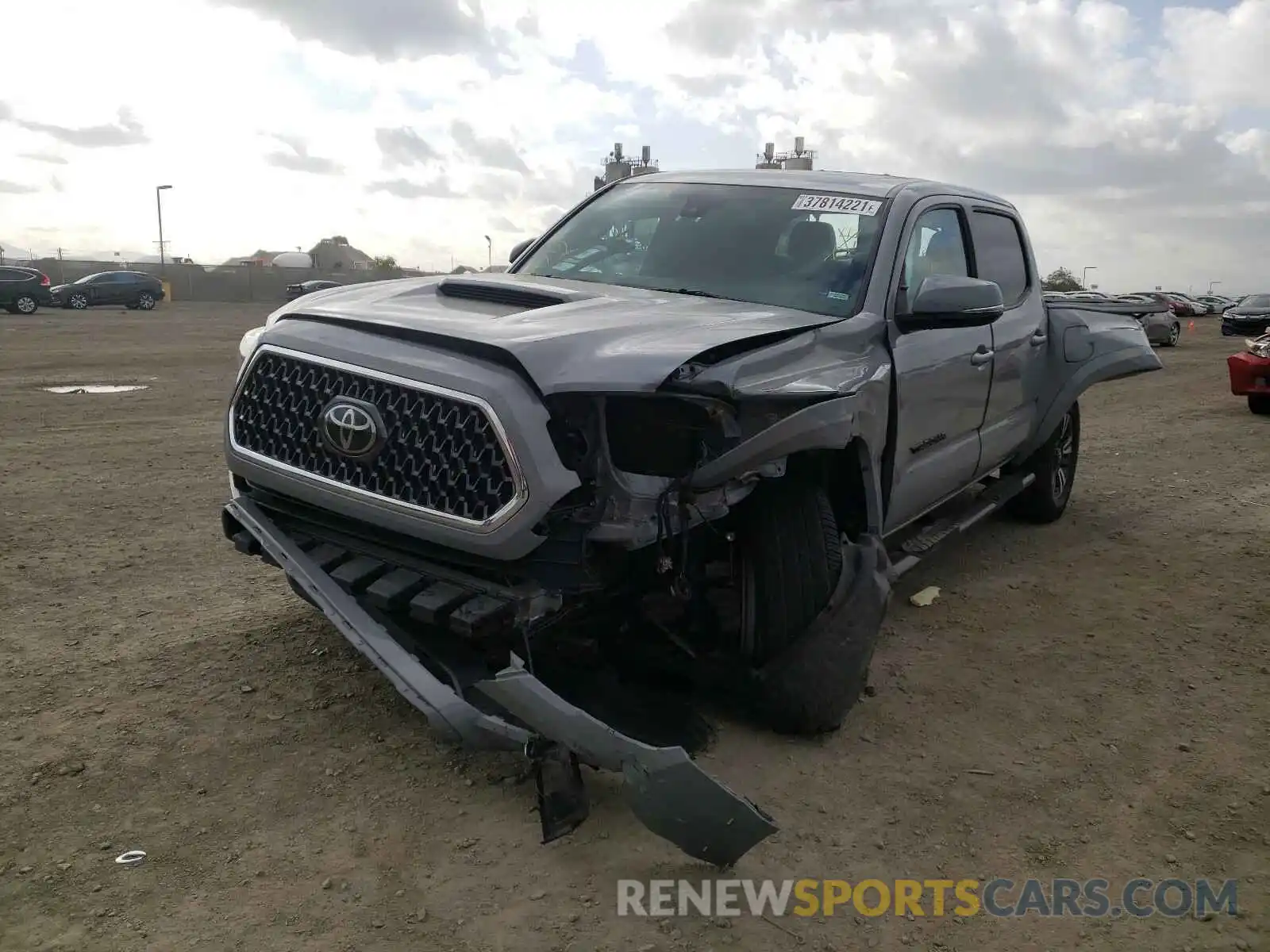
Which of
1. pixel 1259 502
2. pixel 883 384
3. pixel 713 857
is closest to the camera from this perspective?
pixel 713 857

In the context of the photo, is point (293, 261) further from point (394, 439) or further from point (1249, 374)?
point (394, 439)

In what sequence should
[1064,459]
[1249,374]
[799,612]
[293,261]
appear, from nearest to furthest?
[799,612] < [1064,459] < [1249,374] < [293,261]

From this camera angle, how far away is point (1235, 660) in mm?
4488

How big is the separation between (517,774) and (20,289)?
31933mm

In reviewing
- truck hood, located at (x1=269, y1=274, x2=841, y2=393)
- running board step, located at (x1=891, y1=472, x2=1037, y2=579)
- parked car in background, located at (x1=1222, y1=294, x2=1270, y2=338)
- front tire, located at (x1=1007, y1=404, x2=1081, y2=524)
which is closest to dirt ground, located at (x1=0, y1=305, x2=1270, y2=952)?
running board step, located at (x1=891, y1=472, x2=1037, y2=579)

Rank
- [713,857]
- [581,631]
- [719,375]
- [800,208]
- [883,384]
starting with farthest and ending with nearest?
[800,208], [883,384], [581,631], [719,375], [713,857]

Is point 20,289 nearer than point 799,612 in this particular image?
No

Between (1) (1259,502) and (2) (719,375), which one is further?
(1) (1259,502)

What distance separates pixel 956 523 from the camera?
517 cm

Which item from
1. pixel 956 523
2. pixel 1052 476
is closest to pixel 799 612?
pixel 956 523

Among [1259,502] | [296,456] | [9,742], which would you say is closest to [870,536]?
[296,456]

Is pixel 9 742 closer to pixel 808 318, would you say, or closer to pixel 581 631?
pixel 581 631

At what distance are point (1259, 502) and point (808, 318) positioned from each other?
5.40 m

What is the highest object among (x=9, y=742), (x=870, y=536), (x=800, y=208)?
(x=800, y=208)
